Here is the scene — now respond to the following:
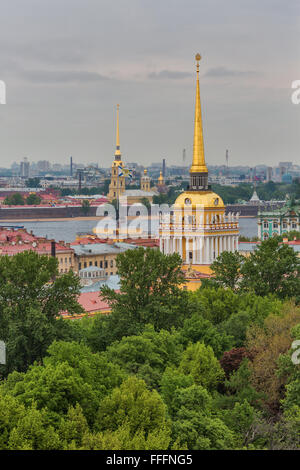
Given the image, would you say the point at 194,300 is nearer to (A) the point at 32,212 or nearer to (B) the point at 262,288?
(B) the point at 262,288

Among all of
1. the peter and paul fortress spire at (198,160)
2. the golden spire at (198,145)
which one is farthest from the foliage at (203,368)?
the golden spire at (198,145)

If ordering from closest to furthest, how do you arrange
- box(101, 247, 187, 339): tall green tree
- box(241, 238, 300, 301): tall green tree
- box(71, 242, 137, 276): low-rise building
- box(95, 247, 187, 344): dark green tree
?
box(95, 247, 187, 344): dark green tree
box(101, 247, 187, 339): tall green tree
box(241, 238, 300, 301): tall green tree
box(71, 242, 137, 276): low-rise building

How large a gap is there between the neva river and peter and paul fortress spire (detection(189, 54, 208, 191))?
41.1m

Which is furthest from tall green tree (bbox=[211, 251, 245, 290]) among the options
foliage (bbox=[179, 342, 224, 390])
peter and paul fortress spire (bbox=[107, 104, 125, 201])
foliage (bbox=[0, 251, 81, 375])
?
peter and paul fortress spire (bbox=[107, 104, 125, 201])

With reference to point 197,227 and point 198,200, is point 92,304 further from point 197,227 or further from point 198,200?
point 198,200

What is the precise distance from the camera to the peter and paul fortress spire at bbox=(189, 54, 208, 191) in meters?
39.8

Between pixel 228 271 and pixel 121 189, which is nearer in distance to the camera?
pixel 228 271

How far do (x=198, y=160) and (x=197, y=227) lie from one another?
3196 mm

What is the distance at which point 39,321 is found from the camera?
19.2 m

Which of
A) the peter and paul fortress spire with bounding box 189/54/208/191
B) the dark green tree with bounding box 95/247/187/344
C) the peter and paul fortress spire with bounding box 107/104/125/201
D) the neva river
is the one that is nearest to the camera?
the dark green tree with bounding box 95/247/187/344

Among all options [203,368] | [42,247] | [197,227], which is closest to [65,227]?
[42,247]

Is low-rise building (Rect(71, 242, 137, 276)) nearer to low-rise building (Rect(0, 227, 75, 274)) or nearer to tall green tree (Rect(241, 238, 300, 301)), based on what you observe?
low-rise building (Rect(0, 227, 75, 274))

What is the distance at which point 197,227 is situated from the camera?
38438 mm
